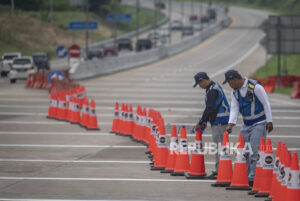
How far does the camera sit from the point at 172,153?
15.5m

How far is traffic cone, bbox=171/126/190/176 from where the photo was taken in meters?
15.0

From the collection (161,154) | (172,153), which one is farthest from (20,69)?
(172,153)

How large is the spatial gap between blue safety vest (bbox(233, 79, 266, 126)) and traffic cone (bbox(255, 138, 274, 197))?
36.6 inches

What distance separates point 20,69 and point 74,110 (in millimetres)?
27891

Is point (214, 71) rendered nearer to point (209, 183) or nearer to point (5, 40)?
point (5, 40)

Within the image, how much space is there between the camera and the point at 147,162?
1734 centimetres

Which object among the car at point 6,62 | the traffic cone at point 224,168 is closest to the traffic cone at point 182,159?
the traffic cone at point 224,168

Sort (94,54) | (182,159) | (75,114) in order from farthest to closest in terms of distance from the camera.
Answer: (94,54) → (75,114) → (182,159)

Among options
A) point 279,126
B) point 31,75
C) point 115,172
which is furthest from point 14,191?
point 31,75

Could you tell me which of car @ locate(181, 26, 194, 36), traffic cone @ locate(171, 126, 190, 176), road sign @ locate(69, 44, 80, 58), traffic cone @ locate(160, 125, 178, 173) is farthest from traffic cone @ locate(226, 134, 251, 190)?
car @ locate(181, 26, 194, 36)

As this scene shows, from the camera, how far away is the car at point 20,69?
53.0m

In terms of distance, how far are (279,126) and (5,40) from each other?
688 inches

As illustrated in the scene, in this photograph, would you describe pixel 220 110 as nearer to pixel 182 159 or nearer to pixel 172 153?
pixel 182 159

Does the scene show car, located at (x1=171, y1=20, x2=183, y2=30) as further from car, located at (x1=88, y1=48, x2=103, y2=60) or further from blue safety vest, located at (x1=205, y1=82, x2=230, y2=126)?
blue safety vest, located at (x1=205, y1=82, x2=230, y2=126)
